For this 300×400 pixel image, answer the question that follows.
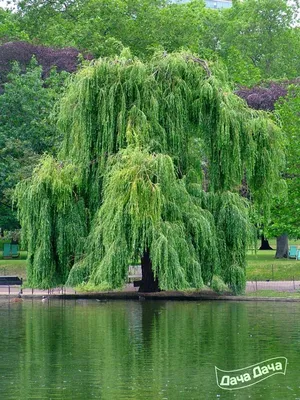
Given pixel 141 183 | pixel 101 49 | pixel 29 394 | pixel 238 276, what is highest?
pixel 101 49

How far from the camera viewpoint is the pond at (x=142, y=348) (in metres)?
23.8

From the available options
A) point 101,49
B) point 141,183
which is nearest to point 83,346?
point 141,183

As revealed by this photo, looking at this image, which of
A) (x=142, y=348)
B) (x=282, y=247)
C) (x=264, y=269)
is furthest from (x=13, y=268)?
(x=142, y=348)

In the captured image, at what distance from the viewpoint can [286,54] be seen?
110 meters

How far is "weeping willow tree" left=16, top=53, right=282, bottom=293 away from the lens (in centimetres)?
4175

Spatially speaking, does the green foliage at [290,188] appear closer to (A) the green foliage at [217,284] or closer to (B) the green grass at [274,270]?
(B) the green grass at [274,270]

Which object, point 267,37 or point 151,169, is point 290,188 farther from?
point 267,37

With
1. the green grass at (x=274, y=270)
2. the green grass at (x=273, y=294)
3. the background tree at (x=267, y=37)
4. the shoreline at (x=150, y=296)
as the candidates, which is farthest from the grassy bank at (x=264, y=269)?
the background tree at (x=267, y=37)

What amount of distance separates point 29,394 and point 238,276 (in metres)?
22.0

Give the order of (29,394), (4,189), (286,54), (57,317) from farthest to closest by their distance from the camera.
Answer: (286,54) < (4,189) < (57,317) < (29,394)

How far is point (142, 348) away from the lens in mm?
30297

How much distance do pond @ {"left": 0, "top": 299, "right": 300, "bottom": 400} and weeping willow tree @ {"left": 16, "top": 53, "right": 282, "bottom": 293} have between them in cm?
209

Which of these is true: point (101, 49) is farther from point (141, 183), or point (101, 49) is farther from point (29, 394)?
point (29, 394)

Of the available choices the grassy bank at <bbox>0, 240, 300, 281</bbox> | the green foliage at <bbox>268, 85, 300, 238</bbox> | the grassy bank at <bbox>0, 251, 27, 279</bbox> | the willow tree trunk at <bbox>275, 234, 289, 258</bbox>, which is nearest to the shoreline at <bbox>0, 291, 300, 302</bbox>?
the grassy bank at <bbox>0, 240, 300, 281</bbox>
